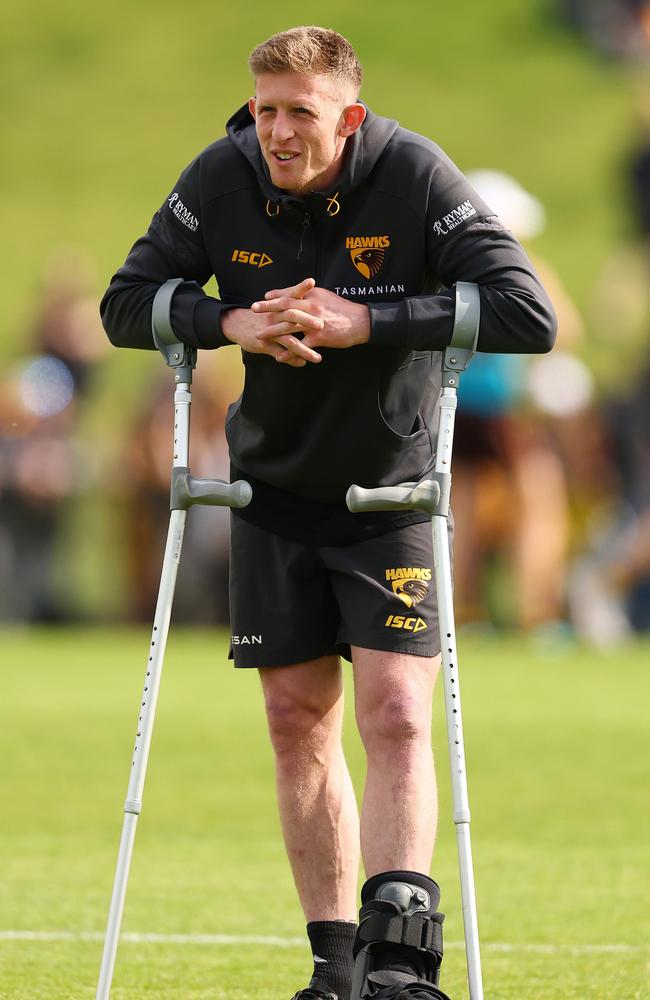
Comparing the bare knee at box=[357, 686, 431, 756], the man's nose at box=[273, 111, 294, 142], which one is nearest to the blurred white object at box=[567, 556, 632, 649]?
the bare knee at box=[357, 686, 431, 756]

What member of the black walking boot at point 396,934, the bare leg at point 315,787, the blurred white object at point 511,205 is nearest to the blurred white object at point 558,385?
the blurred white object at point 511,205

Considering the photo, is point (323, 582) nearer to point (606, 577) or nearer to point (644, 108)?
point (606, 577)

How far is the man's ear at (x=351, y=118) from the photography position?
5.12 metres

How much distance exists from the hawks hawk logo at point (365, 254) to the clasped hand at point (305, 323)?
18 centimetres

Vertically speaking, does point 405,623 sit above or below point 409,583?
below

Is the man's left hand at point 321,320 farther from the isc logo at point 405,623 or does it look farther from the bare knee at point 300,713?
the bare knee at point 300,713

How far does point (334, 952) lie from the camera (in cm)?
543

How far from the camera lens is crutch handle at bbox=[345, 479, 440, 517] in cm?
496

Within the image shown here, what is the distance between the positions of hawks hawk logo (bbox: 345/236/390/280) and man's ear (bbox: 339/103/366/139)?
278mm

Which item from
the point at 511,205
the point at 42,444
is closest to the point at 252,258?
the point at 511,205

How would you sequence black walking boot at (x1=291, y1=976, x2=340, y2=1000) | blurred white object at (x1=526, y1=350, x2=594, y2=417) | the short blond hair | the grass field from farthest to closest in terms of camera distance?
blurred white object at (x1=526, y1=350, x2=594, y2=417)
the grass field
black walking boot at (x1=291, y1=976, x2=340, y2=1000)
the short blond hair

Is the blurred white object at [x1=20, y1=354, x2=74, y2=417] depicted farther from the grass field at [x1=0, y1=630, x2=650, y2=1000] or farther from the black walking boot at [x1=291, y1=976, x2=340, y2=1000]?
the black walking boot at [x1=291, y1=976, x2=340, y2=1000]

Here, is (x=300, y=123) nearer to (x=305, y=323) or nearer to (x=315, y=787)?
(x=305, y=323)

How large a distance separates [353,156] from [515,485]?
42.4 ft
